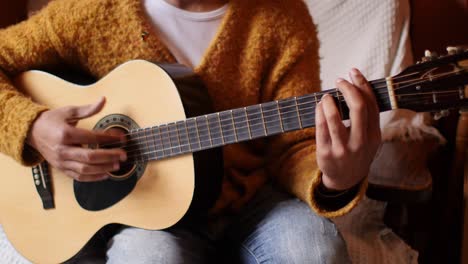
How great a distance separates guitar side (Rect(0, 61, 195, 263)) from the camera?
0.81 metres

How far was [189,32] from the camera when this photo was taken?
0.92 metres

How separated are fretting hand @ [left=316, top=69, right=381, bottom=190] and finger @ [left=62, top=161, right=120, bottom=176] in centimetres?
35

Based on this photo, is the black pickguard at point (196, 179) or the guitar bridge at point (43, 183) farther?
the guitar bridge at point (43, 183)

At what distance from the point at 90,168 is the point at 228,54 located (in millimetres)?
315

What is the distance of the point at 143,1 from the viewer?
94cm

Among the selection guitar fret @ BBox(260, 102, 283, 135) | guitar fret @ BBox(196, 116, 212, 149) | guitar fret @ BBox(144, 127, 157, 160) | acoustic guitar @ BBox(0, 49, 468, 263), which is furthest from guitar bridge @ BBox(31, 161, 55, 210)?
guitar fret @ BBox(260, 102, 283, 135)

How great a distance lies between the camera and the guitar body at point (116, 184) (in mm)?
805

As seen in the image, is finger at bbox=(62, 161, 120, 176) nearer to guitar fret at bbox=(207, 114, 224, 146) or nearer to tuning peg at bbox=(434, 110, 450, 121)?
guitar fret at bbox=(207, 114, 224, 146)

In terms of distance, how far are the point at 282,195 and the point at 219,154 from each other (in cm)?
15

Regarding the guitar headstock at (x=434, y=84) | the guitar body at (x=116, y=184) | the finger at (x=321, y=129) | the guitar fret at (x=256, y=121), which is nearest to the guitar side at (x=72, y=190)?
the guitar body at (x=116, y=184)

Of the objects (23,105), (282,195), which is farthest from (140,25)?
(282,195)

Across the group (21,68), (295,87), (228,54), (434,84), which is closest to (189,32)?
(228,54)

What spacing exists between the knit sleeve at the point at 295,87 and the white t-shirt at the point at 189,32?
139 mm

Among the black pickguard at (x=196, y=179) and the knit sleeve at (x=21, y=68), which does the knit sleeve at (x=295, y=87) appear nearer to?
the black pickguard at (x=196, y=179)
